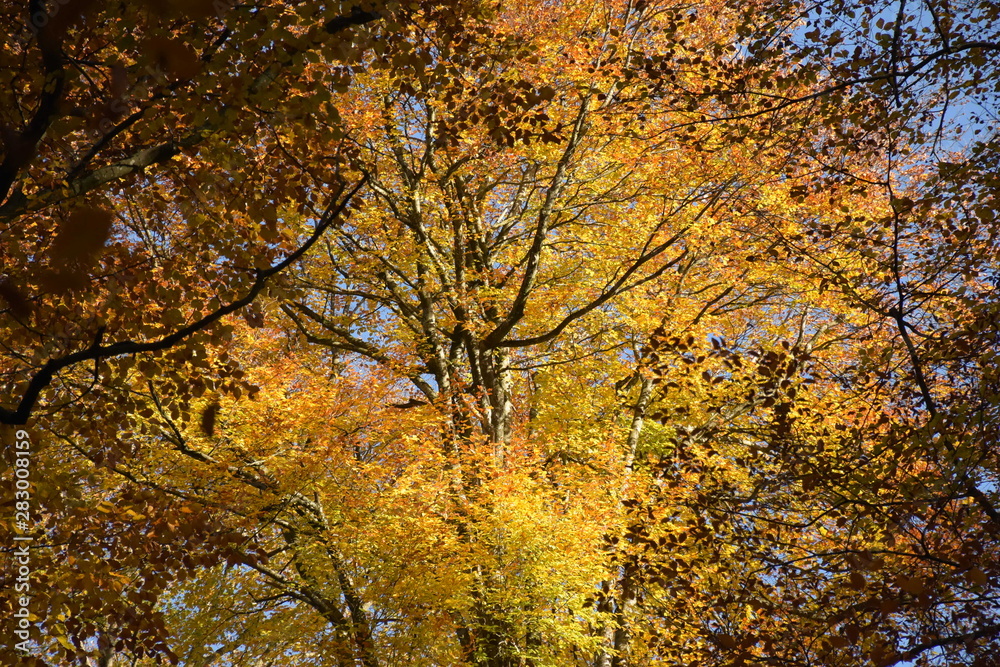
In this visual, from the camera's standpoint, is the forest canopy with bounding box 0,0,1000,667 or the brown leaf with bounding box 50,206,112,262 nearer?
the brown leaf with bounding box 50,206,112,262

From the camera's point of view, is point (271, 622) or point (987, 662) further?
point (271, 622)

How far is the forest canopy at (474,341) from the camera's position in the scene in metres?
6.55

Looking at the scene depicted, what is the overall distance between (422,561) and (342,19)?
24.3 ft

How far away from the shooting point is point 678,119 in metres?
15.4

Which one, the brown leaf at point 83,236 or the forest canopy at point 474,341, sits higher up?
the forest canopy at point 474,341

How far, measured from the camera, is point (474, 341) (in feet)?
44.2

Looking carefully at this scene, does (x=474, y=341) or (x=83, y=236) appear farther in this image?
(x=474, y=341)

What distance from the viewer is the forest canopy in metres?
6.55

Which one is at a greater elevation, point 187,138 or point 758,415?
point 758,415

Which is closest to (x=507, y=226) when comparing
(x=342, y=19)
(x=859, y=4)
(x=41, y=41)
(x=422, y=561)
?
(x=422, y=561)

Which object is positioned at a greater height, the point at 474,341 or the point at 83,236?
the point at 474,341

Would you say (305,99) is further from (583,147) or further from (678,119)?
(678,119)

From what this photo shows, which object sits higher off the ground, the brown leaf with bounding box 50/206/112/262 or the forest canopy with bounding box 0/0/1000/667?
the forest canopy with bounding box 0/0/1000/667

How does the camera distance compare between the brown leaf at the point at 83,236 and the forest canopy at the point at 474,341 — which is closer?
the brown leaf at the point at 83,236
